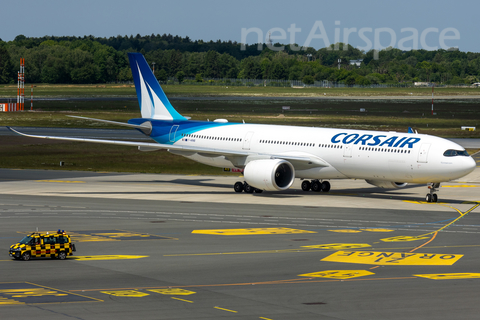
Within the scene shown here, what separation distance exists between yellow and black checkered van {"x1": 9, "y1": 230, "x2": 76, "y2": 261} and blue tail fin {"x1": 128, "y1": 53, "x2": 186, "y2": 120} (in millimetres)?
30961

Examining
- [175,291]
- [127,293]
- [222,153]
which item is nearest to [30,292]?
[127,293]

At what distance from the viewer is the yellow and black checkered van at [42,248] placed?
25969 millimetres

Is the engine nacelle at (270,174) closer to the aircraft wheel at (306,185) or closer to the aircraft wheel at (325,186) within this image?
the aircraft wheel at (306,185)

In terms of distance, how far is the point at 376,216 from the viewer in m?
39.4

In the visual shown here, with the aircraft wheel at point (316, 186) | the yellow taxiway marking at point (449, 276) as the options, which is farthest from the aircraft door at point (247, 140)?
the yellow taxiway marking at point (449, 276)

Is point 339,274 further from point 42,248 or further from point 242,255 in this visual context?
point 42,248

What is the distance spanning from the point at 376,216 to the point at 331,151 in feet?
27.4

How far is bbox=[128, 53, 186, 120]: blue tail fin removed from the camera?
57.0 meters

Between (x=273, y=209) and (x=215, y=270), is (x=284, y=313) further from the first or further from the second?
(x=273, y=209)

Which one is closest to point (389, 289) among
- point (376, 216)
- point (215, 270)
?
point (215, 270)

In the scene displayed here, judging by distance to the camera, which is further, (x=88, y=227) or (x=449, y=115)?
(x=449, y=115)

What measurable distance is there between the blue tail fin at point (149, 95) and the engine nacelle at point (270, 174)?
1253 centimetres

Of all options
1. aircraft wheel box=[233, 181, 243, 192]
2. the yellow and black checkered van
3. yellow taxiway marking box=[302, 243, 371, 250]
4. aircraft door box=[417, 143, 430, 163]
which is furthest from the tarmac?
aircraft door box=[417, 143, 430, 163]

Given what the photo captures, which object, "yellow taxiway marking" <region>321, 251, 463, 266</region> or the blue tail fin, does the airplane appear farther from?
"yellow taxiway marking" <region>321, 251, 463, 266</region>
